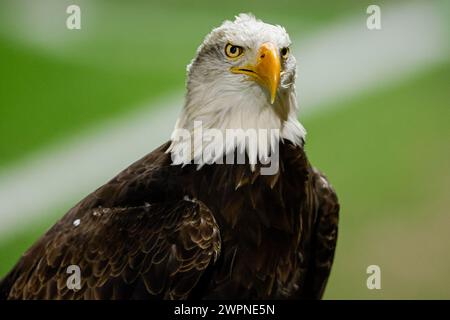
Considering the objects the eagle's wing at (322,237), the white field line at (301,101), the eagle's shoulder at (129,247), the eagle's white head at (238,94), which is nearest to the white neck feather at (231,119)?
the eagle's white head at (238,94)

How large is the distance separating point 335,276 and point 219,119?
2.34 feet

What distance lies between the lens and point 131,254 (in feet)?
5.01

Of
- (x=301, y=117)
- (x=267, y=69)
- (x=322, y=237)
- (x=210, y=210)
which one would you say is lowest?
(x=322, y=237)

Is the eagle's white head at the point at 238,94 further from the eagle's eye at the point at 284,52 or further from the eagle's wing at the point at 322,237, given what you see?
the eagle's wing at the point at 322,237

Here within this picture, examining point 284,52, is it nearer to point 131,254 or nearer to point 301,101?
point 301,101

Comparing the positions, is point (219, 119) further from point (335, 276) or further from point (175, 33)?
point (335, 276)

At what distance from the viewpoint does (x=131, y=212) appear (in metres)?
1.60

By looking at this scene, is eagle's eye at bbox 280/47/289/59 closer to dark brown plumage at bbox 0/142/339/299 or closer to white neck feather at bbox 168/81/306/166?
white neck feather at bbox 168/81/306/166

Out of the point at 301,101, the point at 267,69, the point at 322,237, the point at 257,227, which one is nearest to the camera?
the point at 267,69

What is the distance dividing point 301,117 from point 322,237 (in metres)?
0.43

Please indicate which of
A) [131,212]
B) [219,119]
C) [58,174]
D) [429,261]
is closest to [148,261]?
[131,212]

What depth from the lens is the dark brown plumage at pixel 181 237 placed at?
1508 millimetres

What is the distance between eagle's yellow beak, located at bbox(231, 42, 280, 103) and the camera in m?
1.49

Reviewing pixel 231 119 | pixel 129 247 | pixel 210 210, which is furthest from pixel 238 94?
pixel 129 247
